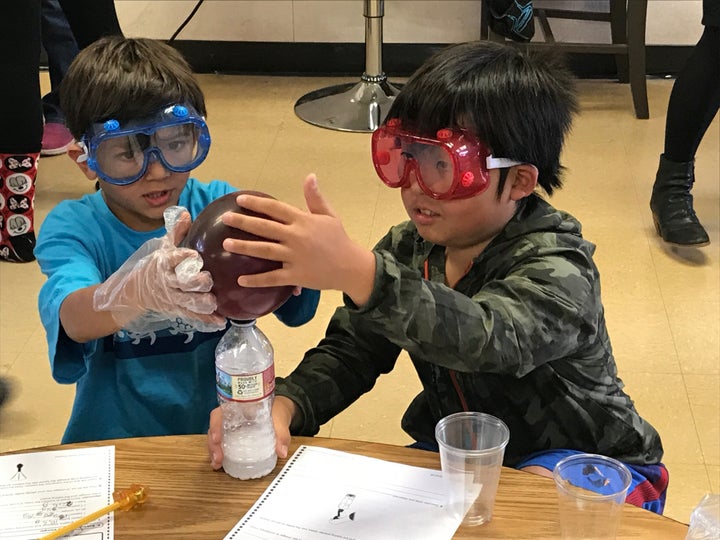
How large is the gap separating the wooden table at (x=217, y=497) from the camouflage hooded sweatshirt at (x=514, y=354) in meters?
0.15

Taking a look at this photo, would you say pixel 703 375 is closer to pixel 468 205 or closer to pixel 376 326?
pixel 468 205

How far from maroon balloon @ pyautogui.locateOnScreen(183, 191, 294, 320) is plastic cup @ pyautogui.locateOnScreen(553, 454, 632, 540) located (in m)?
0.38

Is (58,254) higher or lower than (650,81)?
higher

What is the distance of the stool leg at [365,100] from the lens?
13.6ft

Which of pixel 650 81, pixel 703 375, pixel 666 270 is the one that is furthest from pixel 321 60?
pixel 703 375

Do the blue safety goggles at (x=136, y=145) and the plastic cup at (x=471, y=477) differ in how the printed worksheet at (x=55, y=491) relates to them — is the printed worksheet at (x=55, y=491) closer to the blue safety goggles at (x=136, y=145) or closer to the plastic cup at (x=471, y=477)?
the plastic cup at (x=471, y=477)

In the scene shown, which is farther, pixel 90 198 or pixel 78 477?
pixel 90 198

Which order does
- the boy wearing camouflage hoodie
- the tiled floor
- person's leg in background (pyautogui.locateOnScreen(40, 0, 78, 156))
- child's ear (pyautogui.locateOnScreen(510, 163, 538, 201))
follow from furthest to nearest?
person's leg in background (pyautogui.locateOnScreen(40, 0, 78, 156))
the tiled floor
child's ear (pyautogui.locateOnScreen(510, 163, 538, 201))
the boy wearing camouflage hoodie

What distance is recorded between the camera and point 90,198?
160cm

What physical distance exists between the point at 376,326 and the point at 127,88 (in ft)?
2.11

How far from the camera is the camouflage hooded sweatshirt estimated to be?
1.20 meters

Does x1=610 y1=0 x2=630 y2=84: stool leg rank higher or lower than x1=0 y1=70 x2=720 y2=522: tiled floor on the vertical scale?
higher

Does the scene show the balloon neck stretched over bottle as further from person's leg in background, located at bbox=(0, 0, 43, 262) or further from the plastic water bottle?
person's leg in background, located at bbox=(0, 0, 43, 262)

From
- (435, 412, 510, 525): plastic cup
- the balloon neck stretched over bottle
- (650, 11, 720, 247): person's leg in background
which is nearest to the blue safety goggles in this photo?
the balloon neck stretched over bottle
